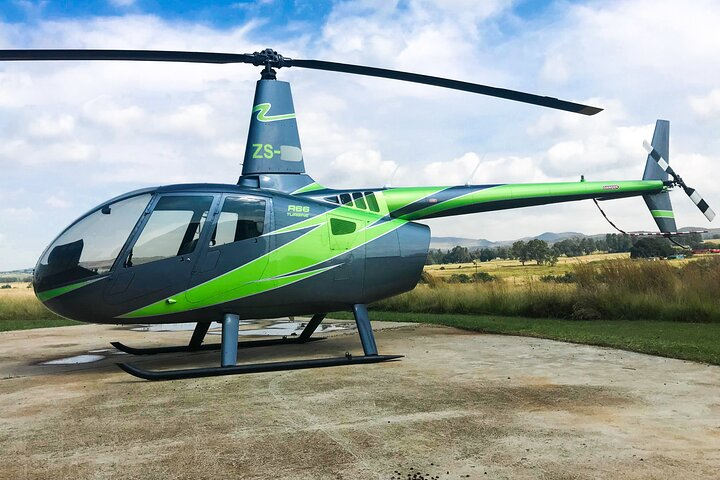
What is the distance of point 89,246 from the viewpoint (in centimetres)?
653

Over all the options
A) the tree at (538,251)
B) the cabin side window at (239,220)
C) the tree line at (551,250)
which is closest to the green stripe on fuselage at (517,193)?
the cabin side window at (239,220)

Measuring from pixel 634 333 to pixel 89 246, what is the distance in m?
9.06

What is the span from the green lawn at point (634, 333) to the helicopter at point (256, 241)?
265cm

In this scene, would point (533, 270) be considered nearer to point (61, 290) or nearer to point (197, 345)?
point (197, 345)

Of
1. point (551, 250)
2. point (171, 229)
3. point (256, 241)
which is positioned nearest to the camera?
point (171, 229)

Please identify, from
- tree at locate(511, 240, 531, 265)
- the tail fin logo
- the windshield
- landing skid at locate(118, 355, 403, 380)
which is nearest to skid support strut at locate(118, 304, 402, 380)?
landing skid at locate(118, 355, 403, 380)

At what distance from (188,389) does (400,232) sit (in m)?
3.80

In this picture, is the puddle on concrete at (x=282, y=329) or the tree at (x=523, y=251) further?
the tree at (x=523, y=251)

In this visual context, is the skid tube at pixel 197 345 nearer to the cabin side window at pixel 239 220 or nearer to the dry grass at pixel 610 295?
the cabin side window at pixel 239 220

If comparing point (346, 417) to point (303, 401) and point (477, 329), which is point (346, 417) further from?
point (477, 329)

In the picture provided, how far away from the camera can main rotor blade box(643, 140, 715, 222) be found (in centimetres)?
1171

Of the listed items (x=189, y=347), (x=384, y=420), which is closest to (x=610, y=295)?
(x=189, y=347)

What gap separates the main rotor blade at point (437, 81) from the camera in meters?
7.87

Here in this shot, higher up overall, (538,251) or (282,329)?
(538,251)
